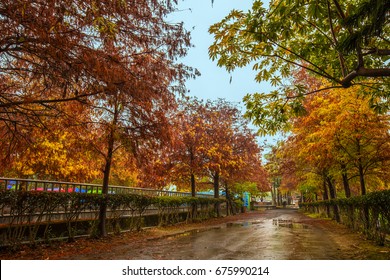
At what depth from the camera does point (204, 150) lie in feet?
62.7

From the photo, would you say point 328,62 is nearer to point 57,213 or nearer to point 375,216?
point 375,216

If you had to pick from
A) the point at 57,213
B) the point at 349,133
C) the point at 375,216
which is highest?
the point at 349,133

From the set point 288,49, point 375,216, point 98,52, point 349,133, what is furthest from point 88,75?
point 349,133

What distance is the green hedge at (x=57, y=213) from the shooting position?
6.94 m

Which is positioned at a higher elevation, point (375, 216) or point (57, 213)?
point (57, 213)

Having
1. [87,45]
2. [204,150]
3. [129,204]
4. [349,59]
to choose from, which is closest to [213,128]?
[204,150]

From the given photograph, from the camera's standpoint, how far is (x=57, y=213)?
8.48m

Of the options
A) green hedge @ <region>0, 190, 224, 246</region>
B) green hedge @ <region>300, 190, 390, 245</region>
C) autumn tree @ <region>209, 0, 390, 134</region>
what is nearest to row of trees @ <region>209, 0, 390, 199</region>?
autumn tree @ <region>209, 0, 390, 134</region>

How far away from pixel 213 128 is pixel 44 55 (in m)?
16.5

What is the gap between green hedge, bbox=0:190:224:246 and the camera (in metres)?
6.94

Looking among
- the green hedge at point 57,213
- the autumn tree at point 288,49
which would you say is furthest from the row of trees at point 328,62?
the green hedge at point 57,213

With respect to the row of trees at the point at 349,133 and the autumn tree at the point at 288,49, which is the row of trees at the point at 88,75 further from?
the row of trees at the point at 349,133

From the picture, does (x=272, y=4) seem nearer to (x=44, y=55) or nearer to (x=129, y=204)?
(x=44, y=55)

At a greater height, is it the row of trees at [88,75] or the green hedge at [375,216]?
the row of trees at [88,75]
